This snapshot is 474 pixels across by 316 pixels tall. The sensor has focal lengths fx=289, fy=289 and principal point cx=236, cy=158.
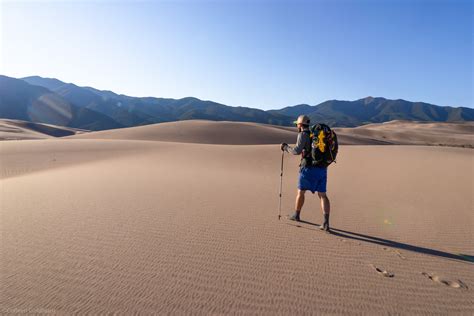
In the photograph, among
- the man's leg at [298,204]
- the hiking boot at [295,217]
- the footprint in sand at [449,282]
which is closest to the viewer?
the footprint in sand at [449,282]

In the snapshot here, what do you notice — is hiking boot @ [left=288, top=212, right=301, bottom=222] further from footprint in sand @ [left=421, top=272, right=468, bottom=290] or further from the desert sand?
footprint in sand @ [left=421, top=272, right=468, bottom=290]

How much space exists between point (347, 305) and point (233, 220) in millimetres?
2532

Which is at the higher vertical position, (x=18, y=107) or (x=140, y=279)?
(x=18, y=107)

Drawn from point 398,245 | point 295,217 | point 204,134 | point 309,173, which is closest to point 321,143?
point 309,173

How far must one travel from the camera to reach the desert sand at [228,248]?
265 centimetres

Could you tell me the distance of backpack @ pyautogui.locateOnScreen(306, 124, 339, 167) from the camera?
4.52 metres

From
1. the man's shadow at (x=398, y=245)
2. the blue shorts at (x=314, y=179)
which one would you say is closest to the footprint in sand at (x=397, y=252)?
the man's shadow at (x=398, y=245)

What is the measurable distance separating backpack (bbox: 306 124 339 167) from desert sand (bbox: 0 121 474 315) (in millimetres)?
1140

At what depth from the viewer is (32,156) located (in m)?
13.5

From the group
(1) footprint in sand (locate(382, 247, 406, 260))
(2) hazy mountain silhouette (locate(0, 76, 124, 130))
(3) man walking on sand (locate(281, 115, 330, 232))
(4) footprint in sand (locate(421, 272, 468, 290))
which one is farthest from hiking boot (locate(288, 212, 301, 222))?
(2) hazy mountain silhouette (locate(0, 76, 124, 130))

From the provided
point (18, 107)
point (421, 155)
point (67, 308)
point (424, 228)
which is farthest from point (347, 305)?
point (18, 107)

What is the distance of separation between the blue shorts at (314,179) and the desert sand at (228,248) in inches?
27.5

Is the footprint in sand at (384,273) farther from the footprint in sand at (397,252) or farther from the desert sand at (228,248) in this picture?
the footprint in sand at (397,252)

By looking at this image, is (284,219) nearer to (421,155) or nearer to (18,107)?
(421,155)
